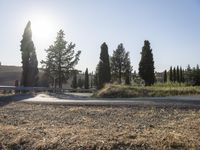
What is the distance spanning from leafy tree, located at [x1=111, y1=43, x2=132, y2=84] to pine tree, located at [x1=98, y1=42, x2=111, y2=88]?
25.8 ft

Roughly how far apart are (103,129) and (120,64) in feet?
180

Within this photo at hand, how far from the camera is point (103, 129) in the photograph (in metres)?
11.4

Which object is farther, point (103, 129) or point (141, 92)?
point (141, 92)

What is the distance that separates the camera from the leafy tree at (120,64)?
65.5 m

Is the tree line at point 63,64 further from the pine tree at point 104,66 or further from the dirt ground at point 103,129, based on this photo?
the dirt ground at point 103,129

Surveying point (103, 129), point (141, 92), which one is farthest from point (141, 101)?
point (103, 129)

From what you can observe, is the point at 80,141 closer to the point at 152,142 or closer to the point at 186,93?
the point at 152,142

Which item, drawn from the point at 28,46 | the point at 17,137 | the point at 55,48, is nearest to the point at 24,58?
the point at 28,46

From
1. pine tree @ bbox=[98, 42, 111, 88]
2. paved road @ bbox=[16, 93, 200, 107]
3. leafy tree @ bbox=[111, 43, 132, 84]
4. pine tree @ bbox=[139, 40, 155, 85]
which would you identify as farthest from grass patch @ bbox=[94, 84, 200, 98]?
leafy tree @ bbox=[111, 43, 132, 84]

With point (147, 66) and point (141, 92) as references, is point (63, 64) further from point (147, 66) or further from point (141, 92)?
point (141, 92)

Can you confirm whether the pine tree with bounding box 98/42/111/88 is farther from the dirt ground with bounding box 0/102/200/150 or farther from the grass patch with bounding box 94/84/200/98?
the dirt ground with bounding box 0/102/200/150

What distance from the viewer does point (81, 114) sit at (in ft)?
50.8

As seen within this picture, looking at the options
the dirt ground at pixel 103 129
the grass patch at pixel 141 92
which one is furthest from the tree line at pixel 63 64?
the dirt ground at pixel 103 129

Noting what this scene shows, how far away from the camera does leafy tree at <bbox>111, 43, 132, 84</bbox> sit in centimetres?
6551
